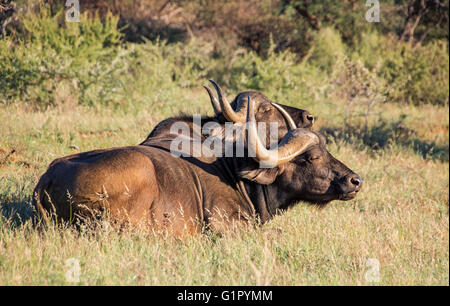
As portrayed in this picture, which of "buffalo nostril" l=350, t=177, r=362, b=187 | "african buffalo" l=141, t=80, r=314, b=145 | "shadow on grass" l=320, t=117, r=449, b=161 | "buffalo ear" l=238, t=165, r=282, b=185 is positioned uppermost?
"african buffalo" l=141, t=80, r=314, b=145

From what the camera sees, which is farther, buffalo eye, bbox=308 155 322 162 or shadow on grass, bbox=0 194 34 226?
buffalo eye, bbox=308 155 322 162

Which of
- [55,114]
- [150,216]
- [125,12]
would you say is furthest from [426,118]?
[125,12]

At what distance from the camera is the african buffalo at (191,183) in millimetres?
4652

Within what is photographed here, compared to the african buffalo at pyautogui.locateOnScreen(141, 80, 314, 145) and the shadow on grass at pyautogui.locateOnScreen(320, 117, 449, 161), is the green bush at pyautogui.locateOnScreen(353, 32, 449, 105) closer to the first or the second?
the shadow on grass at pyautogui.locateOnScreen(320, 117, 449, 161)

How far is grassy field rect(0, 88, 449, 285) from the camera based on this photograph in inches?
160

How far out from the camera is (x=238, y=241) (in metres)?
5.01

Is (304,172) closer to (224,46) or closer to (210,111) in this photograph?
(210,111)

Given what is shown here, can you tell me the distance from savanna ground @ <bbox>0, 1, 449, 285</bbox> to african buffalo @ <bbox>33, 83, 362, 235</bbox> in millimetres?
195

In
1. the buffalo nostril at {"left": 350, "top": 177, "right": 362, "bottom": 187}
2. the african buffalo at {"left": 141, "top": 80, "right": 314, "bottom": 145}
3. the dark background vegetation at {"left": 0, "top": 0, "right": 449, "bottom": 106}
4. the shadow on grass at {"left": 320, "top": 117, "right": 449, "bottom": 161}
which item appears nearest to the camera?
the buffalo nostril at {"left": 350, "top": 177, "right": 362, "bottom": 187}

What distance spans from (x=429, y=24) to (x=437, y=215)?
1980cm

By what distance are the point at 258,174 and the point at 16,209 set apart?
8.08 ft

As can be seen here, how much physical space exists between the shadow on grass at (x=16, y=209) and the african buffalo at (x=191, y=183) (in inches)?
29.8

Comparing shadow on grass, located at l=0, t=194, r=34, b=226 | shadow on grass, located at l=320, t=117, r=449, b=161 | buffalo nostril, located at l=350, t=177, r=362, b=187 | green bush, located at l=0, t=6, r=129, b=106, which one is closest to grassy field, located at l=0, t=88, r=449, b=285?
shadow on grass, located at l=0, t=194, r=34, b=226

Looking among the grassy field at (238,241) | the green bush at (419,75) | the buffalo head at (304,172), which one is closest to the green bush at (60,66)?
the grassy field at (238,241)
